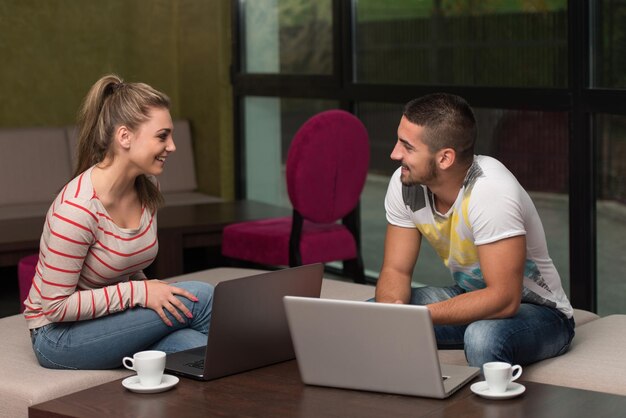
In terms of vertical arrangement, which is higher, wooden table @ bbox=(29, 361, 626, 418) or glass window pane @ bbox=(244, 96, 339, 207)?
glass window pane @ bbox=(244, 96, 339, 207)

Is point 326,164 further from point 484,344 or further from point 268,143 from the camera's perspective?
point 484,344

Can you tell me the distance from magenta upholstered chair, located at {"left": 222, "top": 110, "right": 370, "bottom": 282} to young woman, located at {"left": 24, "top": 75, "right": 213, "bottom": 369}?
180 cm

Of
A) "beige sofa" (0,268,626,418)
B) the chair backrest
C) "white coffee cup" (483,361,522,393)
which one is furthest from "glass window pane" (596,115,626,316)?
"white coffee cup" (483,361,522,393)

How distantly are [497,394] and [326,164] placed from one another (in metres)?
2.62

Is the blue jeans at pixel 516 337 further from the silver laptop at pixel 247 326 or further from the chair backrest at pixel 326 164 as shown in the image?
the chair backrest at pixel 326 164

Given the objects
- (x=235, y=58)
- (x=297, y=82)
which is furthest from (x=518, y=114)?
(x=235, y=58)

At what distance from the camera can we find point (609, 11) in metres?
4.47

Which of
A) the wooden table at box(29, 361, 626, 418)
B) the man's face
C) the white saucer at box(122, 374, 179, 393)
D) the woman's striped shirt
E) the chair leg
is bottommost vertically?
the chair leg

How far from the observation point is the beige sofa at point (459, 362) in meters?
2.91

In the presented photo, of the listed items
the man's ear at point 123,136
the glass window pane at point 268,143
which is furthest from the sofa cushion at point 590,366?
the glass window pane at point 268,143

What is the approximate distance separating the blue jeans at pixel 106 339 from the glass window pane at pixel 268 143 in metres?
3.44

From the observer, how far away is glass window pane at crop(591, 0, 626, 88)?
444 cm

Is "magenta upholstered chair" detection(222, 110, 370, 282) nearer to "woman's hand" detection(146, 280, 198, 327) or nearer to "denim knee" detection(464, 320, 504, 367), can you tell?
"woman's hand" detection(146, 280, 198, 327)

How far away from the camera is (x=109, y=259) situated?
306 cm
